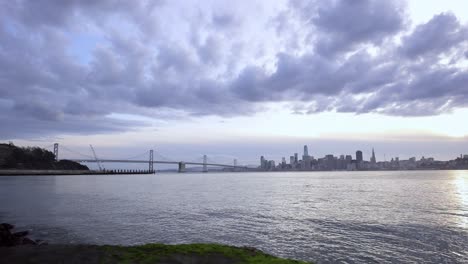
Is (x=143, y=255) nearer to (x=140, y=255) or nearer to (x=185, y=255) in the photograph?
(x=140, y=255)

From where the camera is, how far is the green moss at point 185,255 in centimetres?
1097

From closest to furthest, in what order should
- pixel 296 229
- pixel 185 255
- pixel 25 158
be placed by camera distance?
pixel 185 255 < pixel 296 229 < pixel 25 158

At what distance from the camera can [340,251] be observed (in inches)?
675

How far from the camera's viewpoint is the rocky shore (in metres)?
11.0

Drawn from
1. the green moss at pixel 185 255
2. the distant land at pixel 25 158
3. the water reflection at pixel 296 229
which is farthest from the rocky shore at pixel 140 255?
the distant land at pixel 25 158

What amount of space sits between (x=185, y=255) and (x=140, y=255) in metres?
1.46

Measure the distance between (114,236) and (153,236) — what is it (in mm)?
2389

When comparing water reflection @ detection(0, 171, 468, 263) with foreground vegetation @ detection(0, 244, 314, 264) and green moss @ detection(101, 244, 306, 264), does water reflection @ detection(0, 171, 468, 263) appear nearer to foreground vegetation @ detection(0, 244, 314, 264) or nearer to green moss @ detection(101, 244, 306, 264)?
green moss @ detection(101, 244, 306, 264)

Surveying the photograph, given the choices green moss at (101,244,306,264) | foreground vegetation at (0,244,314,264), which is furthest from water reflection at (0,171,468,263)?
foreground vegetation at (0,244,314,264)

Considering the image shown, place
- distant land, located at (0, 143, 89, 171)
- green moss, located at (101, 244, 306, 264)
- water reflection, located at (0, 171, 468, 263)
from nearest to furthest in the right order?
green moss, located at (101, 244, 306, 264) < water reflection, located at (0, 171, 468, 263) < distant land, located at (0, 143, 89, 171)

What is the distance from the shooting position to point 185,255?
38.1 feet

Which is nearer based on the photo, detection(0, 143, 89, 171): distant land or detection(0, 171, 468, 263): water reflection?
detection(0, 171, 468, 263): water reflection

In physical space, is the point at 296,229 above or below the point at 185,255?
below

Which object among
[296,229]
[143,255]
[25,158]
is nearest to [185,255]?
[143,255]
